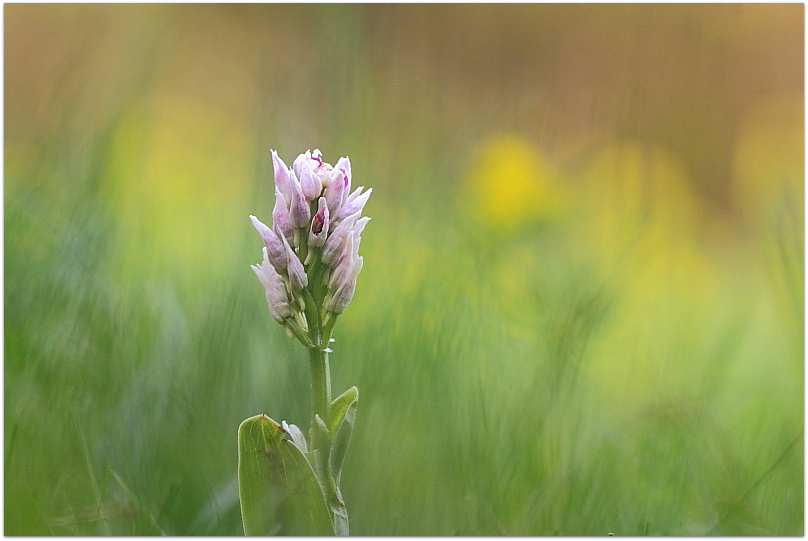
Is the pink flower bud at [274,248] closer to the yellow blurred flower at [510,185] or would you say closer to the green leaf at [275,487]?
the green leaf at [275,487]

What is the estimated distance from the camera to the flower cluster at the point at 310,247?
781 millimetres

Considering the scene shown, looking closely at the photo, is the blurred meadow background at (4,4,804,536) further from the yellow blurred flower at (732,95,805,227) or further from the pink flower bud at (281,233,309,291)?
the pink flower bud at (281,233,309,291)

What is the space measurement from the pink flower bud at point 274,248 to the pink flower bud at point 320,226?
35mm

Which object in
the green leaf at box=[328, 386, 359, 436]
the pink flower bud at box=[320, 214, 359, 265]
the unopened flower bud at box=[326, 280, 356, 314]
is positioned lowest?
the green leaf at box=[328, 386, 359, 436]

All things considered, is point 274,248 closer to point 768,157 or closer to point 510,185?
point 510,185

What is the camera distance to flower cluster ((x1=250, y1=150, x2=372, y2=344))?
781 millimetres

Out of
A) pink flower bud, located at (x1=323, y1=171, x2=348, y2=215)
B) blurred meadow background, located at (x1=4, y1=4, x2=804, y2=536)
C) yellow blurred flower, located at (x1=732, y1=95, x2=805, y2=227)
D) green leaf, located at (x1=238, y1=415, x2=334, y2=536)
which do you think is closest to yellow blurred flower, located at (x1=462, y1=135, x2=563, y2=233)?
blurred meadow background, located at (x1=4, y1=4, x2=804, y2=536)

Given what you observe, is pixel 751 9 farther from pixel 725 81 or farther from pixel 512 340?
pixel 512 340

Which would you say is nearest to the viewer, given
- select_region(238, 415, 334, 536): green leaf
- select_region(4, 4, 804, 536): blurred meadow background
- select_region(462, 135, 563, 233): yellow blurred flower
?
select_region(238, 415, 334, 536): green leaf

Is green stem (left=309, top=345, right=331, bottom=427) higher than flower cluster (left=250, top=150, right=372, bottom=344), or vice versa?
flower cluster (left=250, top=150, right=372, bottom=344)

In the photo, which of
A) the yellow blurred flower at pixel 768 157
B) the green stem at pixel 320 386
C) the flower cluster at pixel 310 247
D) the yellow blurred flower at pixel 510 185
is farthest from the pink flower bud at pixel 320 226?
the yellow blurred flower at pixel 510 185

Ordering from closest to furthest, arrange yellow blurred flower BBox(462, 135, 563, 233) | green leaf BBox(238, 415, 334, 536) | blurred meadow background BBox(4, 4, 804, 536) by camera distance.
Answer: green leaf BBox(238, 415, 334, 536)
blurred meadow background BBox(4, 4, 804, 536)
yellow blurred flower BBox(462, 135, 563, 233)

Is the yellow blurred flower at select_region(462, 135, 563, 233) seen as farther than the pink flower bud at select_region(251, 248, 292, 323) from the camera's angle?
Yes

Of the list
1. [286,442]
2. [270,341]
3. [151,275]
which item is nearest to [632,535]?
[286,442]
